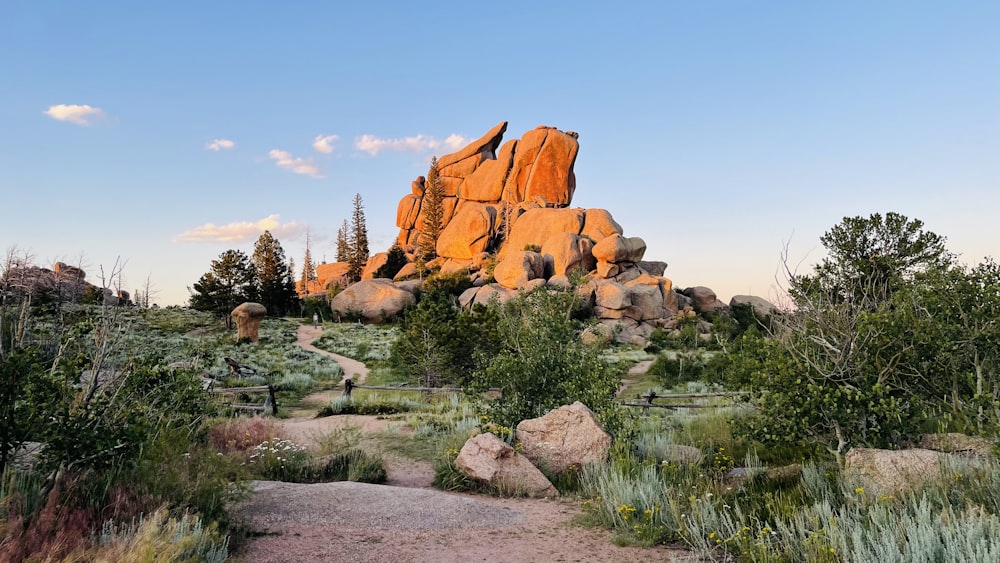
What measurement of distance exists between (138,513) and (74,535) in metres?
0.77

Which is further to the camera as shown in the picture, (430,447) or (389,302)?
(389,302)

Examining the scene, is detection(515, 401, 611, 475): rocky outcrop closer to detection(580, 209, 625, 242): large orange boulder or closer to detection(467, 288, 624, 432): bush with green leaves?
detection(467, 288, 624, 432): bush with green leaves

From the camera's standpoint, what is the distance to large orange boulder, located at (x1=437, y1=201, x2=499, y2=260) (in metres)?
68.2

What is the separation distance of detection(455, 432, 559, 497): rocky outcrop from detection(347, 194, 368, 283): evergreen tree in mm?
71923

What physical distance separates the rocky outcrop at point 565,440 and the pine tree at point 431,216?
65.2m

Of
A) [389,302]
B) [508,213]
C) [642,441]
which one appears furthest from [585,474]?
[508,213]

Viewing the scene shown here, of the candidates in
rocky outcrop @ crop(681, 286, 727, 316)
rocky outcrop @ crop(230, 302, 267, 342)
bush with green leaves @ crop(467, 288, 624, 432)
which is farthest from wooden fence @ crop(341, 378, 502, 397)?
rocky outcrop @ crop(681, 286, 727, 316)

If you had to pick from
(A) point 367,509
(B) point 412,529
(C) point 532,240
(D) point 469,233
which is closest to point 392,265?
(D) point 469,233

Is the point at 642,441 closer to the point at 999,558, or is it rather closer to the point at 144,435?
the point at 999,558

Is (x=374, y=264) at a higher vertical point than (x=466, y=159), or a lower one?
lower

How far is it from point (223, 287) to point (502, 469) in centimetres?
4110

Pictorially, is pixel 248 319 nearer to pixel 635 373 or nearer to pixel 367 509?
pixel 635 373

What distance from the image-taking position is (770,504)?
5.88m

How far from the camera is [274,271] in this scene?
190ft
